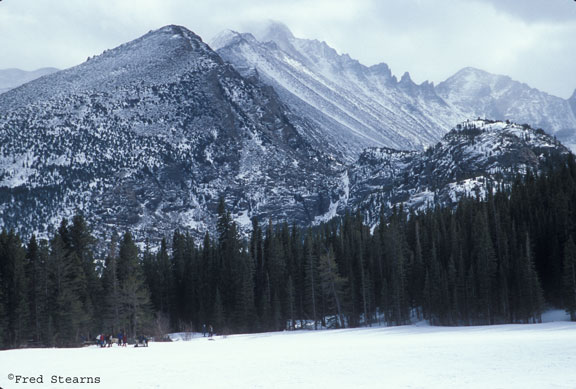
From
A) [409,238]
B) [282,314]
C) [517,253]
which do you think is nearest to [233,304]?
[282,314]

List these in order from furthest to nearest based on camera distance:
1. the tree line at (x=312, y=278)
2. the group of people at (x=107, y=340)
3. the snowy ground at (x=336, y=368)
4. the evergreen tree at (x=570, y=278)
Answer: the evergreen tree at (x=570, y=278) → the tree line at (x=312, y=278) → the group of people at (x=107, y=340) → the snowy ground at (x=336, y=368)

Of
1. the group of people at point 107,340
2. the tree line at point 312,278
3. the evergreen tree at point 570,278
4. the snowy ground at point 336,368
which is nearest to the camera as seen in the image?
the snowy ground at point 336,368

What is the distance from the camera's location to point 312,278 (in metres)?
104

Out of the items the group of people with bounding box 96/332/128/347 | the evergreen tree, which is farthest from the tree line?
the group of people with bounding box 96/332/128/347

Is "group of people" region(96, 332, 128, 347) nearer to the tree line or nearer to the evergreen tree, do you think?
the tree line

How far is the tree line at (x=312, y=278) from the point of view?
77.4m

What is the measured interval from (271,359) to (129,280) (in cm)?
4820

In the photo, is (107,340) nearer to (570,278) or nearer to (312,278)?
(312,278)

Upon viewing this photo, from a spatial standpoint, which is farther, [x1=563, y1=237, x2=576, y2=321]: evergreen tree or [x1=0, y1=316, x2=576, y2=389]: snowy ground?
[x1=563, y1=237, x2=576, y2=321]: evergreen tree

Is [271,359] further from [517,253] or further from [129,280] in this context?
[517,253]

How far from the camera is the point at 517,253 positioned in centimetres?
9125

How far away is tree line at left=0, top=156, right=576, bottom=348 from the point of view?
77.4m

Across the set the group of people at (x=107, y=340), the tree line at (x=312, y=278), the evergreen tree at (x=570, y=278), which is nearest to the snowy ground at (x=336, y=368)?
the group of people at (x=107, y=340)

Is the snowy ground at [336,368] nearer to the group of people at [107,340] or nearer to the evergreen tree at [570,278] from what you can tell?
the group of people at [107,340]
